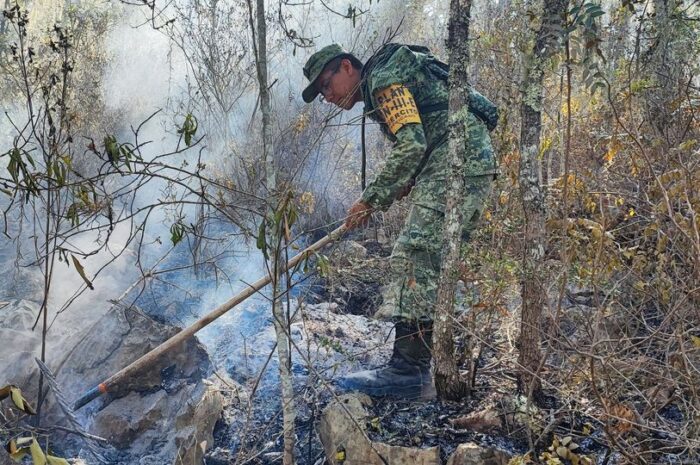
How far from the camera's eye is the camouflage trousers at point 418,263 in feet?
9.46

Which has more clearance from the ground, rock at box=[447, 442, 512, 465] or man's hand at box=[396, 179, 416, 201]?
man's hand at box=[396, 179, 416, 201]

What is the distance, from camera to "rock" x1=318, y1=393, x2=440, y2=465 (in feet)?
7.65

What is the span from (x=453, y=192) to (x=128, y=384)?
2465 mm

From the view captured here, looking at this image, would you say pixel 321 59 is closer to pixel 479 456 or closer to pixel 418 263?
pixel 418 263

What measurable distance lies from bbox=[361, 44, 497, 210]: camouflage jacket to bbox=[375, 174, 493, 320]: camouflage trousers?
9 cm

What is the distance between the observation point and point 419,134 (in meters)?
2.85

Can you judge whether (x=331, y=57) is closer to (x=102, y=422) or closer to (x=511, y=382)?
(x=511, y=382)

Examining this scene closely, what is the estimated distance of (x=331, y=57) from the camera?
312 cm

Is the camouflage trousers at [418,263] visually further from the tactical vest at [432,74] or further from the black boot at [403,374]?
the tactical vest at [432,74]

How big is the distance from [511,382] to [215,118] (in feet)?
16.1

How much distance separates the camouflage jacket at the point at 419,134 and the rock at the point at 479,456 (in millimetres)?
1214

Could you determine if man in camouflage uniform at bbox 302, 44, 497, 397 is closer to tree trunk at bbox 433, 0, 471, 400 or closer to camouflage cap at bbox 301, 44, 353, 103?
camouflage cap at bbox 301, 44, 353, 103

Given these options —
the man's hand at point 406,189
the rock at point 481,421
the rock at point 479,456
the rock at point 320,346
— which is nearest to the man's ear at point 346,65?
the man's hand at point 406,189

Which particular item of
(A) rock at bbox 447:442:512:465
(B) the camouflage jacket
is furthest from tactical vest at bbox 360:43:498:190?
(A) rock at bbox 447:442:512:465
